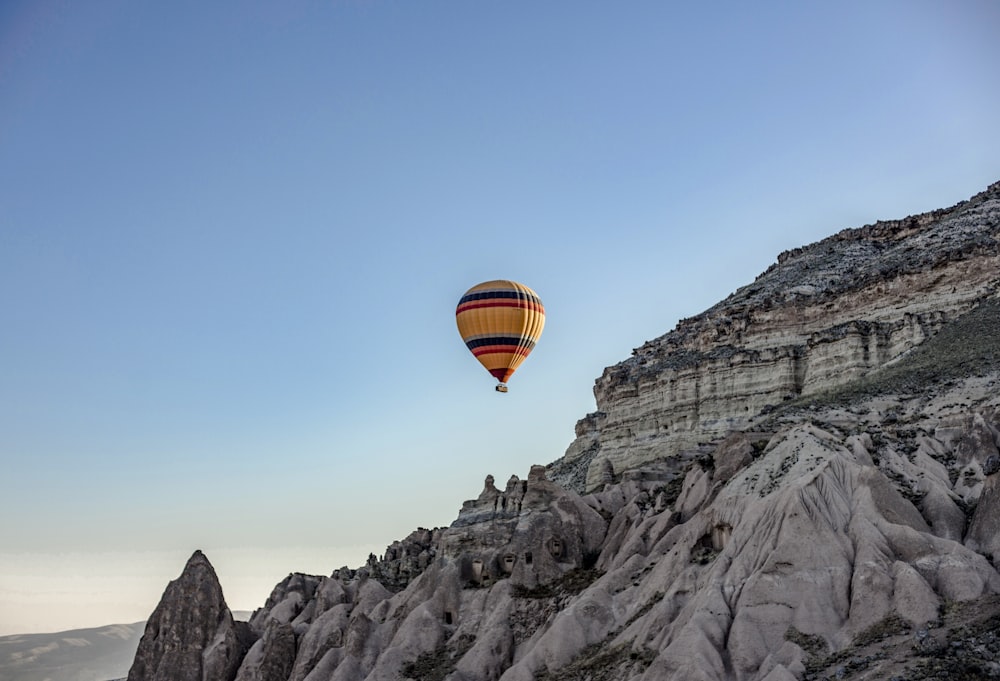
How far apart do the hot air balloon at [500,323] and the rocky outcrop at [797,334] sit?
15.3 metres

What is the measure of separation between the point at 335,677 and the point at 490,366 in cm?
3155

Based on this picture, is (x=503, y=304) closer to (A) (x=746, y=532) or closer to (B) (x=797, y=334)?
(B) (x=797, y=334)

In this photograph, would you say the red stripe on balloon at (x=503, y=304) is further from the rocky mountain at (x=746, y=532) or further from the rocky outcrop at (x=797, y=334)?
the rocky outcrop at (x=797, y=334)

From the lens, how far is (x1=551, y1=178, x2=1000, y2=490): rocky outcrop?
100812mm

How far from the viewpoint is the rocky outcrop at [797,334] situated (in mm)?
100812

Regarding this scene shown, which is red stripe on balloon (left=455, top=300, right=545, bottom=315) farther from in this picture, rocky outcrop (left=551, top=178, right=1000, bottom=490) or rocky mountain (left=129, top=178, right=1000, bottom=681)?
rocky outcrop (left=551, top=178, right=1000, bottom=490)

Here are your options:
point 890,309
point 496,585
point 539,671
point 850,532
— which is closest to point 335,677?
point 496,585

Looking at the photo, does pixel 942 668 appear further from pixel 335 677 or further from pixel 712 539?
pixel 335 677

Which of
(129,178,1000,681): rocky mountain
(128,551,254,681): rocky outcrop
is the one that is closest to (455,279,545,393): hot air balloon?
(129,178,1000,681): rocky mountain

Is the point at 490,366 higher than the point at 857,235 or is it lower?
lower

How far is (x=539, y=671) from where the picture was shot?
70375 mm

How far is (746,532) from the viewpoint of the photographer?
65125mm

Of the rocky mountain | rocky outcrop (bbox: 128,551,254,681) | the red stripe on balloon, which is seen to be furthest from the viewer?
the red stripe on balloon

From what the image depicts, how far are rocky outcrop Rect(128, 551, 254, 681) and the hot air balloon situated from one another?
2669 cm
